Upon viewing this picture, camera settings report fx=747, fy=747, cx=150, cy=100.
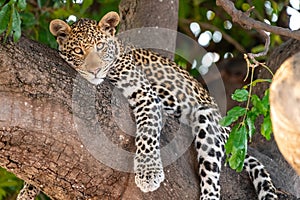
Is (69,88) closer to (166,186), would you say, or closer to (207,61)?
(166,186)

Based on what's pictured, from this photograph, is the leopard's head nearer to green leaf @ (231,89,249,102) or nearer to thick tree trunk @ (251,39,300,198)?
green leaf @ (231,89,249,102)

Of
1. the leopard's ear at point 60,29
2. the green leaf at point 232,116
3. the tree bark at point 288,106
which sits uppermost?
the tree bark at point 288,106

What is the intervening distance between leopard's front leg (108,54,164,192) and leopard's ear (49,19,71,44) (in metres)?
0.39

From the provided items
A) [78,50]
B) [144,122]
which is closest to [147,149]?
[144,122]

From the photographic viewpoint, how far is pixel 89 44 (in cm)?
478

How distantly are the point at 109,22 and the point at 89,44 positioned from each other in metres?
0.26

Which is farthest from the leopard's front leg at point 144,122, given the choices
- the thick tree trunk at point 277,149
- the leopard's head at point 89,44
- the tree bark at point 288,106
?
the tree bark at point 288,106

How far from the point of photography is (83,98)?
4.13m

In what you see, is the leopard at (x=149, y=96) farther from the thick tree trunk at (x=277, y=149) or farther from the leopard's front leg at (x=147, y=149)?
the thick tree trunk at (x=277, y=149)

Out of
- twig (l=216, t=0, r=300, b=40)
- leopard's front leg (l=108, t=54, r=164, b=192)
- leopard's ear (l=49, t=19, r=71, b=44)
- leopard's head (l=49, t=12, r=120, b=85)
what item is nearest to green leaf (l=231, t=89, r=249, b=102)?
twig (l=216, t=0, r=300, b=40)

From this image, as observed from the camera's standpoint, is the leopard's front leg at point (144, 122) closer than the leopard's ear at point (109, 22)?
Yes

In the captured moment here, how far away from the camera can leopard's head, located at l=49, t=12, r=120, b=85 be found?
462cm

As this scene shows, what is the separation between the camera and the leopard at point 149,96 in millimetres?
4410

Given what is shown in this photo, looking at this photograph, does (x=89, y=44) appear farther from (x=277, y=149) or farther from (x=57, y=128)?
(x=277, y=149)
